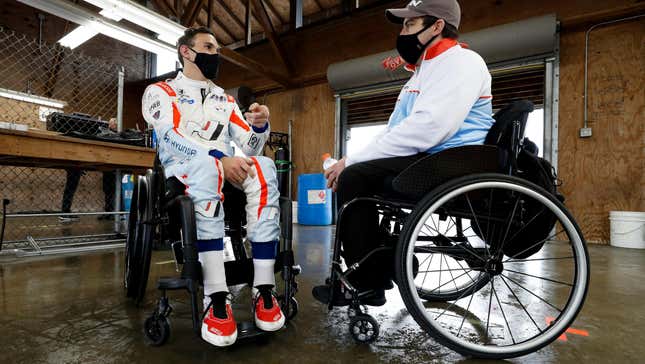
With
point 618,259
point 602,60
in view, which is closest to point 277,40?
point 602,60

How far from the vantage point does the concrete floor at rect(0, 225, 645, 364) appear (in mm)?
903

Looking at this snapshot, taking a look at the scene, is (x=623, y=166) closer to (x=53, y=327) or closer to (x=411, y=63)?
(x=411, y=63)

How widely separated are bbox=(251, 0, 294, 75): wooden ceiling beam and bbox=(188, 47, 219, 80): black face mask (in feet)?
15.3

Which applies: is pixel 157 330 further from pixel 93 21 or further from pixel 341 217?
pixel 93 21

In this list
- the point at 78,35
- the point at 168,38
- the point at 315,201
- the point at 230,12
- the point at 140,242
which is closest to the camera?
the point at 140,242

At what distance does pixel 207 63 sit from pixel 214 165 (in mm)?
534

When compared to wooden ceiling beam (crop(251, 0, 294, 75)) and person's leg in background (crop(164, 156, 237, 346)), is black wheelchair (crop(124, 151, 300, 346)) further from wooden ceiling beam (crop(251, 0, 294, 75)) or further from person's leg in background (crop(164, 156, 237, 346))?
wooden ceiling beam (crop(251, 0, 294, 75))

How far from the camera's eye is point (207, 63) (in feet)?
4.30

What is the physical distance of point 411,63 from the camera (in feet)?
3.92

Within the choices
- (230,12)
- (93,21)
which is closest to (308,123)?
(93,21)

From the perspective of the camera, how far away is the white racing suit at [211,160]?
98 centimetres

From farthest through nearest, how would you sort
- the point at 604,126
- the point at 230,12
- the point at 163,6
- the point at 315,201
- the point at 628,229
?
the point at 163,6, the point at 230,12, the point at 315,201, the point at 604,126, the point at 628,229

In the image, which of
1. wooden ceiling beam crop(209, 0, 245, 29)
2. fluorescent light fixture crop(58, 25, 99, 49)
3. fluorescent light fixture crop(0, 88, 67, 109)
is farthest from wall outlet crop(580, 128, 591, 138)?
fluorescent light fixture crop(0, 88, 67, 109)

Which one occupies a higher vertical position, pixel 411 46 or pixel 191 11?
pixel 191 11
